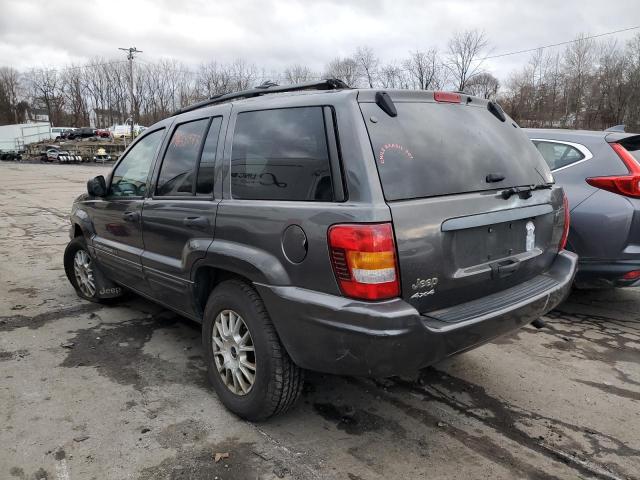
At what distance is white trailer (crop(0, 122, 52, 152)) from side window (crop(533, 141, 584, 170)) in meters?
57.1

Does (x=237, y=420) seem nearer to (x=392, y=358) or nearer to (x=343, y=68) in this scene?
(x=392, y=358)

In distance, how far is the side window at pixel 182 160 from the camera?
325 cm

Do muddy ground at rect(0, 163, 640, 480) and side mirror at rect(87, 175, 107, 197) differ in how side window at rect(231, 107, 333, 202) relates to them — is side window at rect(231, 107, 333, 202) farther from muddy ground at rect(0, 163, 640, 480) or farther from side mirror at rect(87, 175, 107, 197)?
side mirror at rect(87, 175, 107, 197)

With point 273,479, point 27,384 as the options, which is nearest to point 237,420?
point 273,479

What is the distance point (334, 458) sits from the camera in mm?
2508

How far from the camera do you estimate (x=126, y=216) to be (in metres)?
3.85

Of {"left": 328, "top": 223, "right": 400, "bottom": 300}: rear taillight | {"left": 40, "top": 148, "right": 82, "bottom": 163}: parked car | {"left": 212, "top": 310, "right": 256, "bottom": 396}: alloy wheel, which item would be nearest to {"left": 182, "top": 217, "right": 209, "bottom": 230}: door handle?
{"left": 212, "top": 310, "right": 256, "bottom": 396}: alloy wheel

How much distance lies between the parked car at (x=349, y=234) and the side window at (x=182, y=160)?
17mm

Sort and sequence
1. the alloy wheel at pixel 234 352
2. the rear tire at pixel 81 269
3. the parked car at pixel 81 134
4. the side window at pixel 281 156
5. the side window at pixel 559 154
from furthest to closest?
the parked car at pixel 81 134 → the rear tire at pixel 81 269 → the side window at pixel 559 154 → the alloy wheel at pixel 234 352 → the side window at pixel 281 156

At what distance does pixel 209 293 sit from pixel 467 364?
1.96 m

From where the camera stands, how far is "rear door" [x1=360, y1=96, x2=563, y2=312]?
228 centimetres

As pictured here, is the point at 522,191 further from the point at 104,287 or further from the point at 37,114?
the point at 37,114

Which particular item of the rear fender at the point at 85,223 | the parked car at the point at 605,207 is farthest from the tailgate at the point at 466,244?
the rear fender at the point at 85,223

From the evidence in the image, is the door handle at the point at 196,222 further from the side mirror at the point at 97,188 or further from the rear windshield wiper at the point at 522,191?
the rear windshield wiper at the point at 522,191
